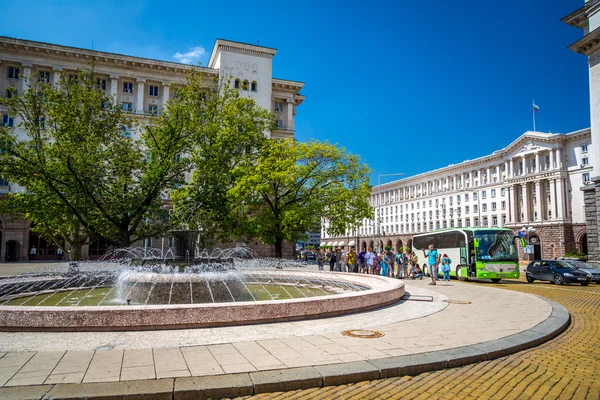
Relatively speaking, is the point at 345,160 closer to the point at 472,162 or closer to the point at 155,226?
the point at 155,226

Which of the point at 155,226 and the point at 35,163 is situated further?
the point at 155,226

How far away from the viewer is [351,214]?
34969 mm

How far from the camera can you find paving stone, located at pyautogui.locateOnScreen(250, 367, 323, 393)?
5.40 meters

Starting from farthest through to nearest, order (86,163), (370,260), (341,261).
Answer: (341,261) → (370,260) → (86,163)

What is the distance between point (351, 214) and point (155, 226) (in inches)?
735

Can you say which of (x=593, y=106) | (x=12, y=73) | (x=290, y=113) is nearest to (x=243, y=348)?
(x=593, y=106)

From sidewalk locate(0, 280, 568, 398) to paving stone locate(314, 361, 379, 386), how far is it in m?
0.01

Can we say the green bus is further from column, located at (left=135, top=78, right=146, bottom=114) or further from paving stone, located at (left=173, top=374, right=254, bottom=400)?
column, located at (left=135, top=78, right=146, bottom=114)

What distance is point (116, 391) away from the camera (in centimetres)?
495

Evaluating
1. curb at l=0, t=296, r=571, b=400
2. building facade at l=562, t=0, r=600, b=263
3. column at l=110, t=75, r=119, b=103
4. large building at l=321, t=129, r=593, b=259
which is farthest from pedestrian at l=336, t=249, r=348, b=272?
column at l=110, t=75, r=119, b=103

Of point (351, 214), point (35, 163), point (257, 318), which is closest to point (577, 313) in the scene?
point (257, 318)

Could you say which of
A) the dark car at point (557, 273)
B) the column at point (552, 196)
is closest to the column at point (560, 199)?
the column at point (552, 196)

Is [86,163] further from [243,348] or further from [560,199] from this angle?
[560,199]

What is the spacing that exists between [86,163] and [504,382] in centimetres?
1719
